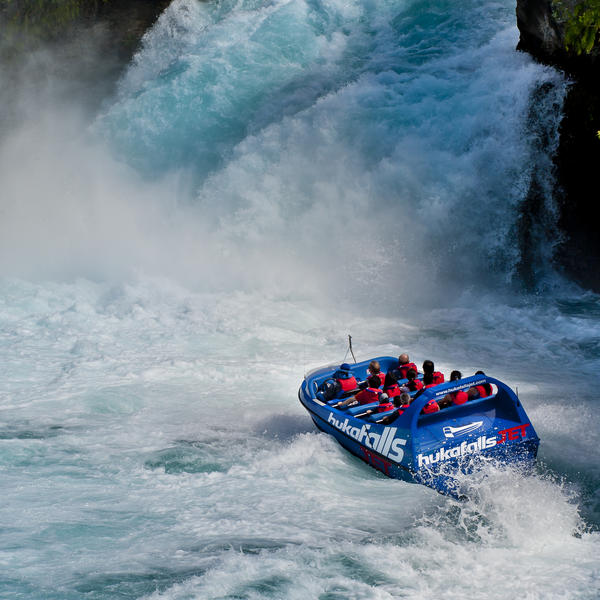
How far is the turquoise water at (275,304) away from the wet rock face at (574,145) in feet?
1.18

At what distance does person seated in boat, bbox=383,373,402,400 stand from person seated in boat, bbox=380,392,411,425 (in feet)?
1.67

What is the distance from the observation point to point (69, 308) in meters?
15.6

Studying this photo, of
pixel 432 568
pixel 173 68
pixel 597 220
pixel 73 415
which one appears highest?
pixel 173 68

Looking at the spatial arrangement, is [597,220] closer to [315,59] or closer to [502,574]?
[315,59]

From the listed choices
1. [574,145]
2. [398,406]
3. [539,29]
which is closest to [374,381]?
[398,406]

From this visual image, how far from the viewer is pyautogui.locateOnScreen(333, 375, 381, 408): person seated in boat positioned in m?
9.23

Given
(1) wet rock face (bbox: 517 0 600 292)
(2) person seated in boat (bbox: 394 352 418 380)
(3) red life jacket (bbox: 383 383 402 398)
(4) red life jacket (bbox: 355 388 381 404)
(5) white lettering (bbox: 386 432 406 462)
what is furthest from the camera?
(1) wet rock face (bbox: 517 0 600 292)

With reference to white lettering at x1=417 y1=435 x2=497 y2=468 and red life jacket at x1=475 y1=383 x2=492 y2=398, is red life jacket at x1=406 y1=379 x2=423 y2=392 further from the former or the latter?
white lettering at x1=417 y1=435 x2=497 y2=468

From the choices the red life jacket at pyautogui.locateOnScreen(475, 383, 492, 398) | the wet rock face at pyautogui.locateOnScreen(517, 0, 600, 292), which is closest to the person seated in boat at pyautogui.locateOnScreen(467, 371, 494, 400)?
the red life jacket at pyautogui.locateOnScreen(475, 383, 492, 398)

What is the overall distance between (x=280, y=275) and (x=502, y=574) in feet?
36.5

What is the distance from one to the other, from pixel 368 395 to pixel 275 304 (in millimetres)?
6845

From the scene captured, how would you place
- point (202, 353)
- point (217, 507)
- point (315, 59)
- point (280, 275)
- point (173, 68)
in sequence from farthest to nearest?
1. point (173, 68)
2. point (315, 59)
3. point (280, 275)
4. point (202, 353)
5. point (217, 507)

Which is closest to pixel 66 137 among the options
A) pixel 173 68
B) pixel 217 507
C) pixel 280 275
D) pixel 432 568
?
pixel 173 68

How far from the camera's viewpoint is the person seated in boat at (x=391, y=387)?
9.41 meters
